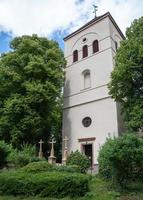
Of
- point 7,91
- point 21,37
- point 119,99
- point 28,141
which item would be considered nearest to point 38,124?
point 28,141

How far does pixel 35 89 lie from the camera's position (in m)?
23.3

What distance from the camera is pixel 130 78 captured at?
727 inches

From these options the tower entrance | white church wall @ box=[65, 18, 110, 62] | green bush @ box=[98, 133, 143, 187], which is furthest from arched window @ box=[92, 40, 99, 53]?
green bush @ box=[98, 133, 143, 187]

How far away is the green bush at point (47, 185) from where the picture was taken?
34.6ft

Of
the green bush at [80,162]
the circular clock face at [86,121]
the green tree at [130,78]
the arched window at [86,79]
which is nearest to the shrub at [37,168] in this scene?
the green bush at [80,162]

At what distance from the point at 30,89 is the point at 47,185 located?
45.1 feet

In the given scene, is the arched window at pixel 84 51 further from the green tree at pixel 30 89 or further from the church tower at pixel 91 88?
the green tree at pixel 30 89

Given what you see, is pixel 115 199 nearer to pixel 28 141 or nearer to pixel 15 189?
pixel 15 189

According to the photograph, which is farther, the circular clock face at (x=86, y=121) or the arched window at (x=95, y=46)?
the arched window at (x=95, y=46)

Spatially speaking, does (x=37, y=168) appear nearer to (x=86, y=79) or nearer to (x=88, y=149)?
(x=88, y=149)

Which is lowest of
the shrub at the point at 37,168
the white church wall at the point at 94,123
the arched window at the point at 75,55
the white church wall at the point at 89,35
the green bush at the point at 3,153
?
the shrub at the point at 37,168

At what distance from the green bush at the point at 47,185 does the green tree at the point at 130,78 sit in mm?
7828

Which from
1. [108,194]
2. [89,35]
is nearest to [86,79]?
[89,35]

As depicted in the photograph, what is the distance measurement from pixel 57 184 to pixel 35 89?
13741mm
